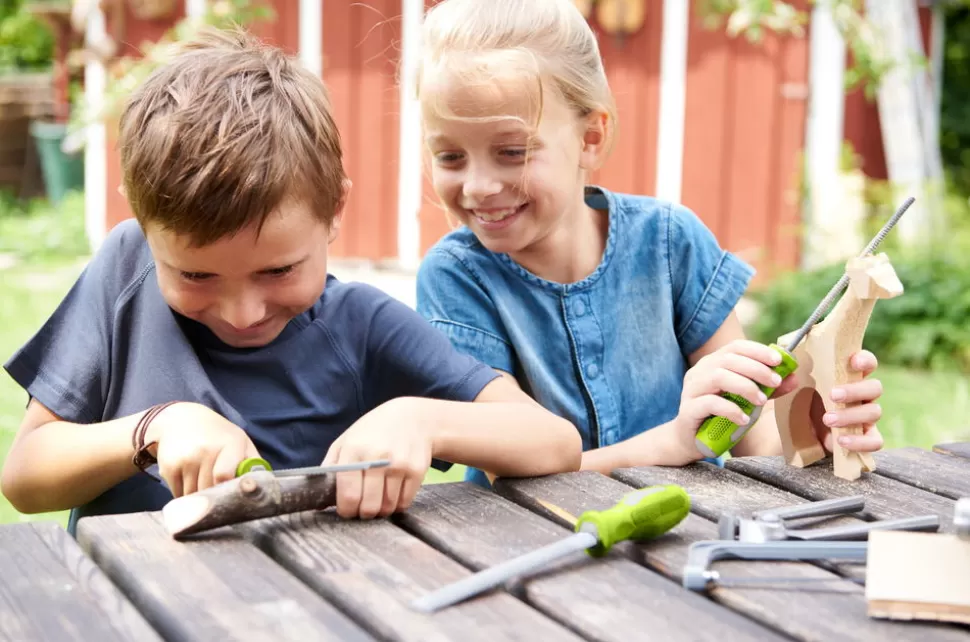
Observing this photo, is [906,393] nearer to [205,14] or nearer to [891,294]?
[891,294]

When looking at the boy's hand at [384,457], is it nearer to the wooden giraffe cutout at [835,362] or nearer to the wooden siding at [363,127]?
the wooden giraffe cutout at [835,362]

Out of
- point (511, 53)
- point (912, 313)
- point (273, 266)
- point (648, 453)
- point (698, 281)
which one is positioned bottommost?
point (912, 313)

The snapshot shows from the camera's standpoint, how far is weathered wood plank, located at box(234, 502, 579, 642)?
1.12m

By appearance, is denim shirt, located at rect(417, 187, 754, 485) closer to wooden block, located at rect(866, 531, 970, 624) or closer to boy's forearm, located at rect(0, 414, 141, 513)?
boy's forearm, located at rect(0, 414, 141, 513)

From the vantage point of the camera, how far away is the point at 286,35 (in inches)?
326

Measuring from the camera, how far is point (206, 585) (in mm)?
1223

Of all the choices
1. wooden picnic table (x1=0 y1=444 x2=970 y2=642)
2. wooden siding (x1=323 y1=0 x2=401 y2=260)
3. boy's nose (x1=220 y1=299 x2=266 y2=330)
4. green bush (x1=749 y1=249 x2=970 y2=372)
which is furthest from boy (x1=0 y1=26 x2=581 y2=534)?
wooden siding (x1=323 y1=0 x2=401 y2=260)

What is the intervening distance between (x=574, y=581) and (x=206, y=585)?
375mm

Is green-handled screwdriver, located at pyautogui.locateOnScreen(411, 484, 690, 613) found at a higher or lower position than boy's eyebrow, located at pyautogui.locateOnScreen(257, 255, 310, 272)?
lower

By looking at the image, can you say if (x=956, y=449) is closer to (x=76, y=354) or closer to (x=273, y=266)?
(x=273, y=266)

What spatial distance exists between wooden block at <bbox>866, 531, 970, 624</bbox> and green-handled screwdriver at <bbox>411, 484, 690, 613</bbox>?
0.79 feet

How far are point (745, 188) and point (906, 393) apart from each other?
264cm

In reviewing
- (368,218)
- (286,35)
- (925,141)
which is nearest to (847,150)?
(925,141)

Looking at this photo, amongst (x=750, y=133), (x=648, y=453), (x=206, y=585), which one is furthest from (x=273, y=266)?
(x=750, y=133)
